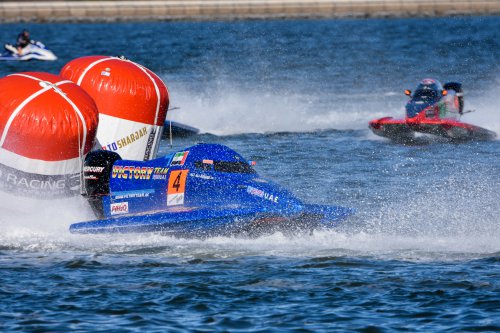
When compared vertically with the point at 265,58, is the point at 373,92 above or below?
below

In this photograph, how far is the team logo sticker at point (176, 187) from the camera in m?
15.9

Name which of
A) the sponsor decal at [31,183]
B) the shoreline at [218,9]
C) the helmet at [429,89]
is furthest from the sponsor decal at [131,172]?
the shoreline at [218,9]

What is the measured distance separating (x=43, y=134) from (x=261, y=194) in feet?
11.1

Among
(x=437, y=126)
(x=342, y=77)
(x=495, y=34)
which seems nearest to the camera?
(x=437, y=126)

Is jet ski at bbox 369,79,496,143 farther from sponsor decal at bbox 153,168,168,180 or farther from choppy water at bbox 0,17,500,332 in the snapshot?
sponsor decal at bbox 153,168,168,180

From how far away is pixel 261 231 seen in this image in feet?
50.7

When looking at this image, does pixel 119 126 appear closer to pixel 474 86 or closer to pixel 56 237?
pixel 56 237

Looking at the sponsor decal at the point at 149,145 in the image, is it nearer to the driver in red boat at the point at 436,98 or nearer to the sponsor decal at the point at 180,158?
the sponsor decal at the point at 180,158

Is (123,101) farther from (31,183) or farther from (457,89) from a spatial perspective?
(457,89)

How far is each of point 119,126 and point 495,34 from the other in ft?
191

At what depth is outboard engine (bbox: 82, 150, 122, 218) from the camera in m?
16.6

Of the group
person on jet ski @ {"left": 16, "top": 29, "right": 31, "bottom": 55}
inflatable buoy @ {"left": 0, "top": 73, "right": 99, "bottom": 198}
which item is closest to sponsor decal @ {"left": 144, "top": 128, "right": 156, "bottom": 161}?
inflatable buoy @ {"left": 0, "top": 73, "right": 99, "bottom": 198}

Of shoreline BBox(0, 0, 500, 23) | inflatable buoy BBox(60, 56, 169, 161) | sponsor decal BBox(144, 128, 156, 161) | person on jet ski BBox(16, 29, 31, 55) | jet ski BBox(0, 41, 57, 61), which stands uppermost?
shoreline BBox(0, 0, 500, 23)

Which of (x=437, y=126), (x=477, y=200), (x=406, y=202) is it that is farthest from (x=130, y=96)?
(x=437, y=126)
